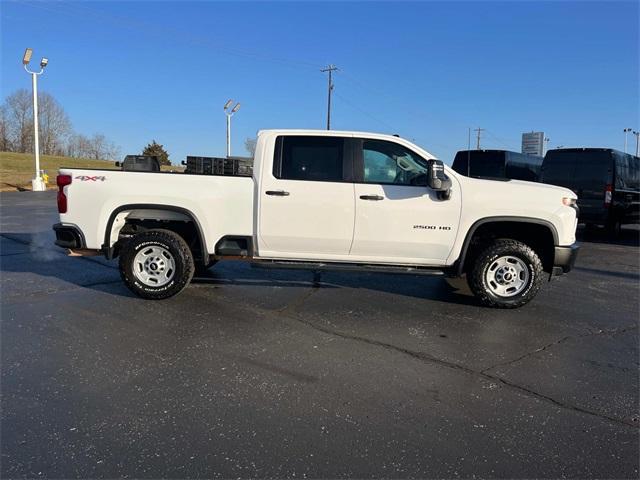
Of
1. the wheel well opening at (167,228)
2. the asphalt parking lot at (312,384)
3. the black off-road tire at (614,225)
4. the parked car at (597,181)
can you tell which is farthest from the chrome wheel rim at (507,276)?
the black off-road tire at (614,225)

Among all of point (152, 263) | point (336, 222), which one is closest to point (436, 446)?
point (336, 222)

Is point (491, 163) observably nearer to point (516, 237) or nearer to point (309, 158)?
point (516, 237)

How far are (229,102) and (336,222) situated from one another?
32.7m

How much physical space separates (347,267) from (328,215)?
67cm

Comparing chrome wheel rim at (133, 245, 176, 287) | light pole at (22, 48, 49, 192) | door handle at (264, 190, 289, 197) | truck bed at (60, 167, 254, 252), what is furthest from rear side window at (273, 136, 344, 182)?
light pole at (22, 48, 49, 192)

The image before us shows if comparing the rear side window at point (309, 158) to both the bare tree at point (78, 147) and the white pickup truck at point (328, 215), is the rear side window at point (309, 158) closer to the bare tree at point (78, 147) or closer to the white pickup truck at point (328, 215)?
the white pickup truck at point (328, 215)

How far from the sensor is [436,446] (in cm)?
298

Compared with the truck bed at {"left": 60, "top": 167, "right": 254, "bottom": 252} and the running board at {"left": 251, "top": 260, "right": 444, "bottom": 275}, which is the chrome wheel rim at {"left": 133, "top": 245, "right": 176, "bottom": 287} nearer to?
the truck bed at {"left": 60, "top": 167, "right": 254, "bottom": 252}

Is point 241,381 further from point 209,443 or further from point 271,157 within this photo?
point 271,157

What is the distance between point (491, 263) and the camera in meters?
5.88

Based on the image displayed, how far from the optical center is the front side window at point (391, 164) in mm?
5824

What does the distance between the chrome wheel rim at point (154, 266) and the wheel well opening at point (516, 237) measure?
11.8 feet

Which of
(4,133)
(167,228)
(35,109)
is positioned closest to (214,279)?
(167,228)

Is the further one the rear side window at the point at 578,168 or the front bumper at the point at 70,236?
the rear side window at the point at 578,168
